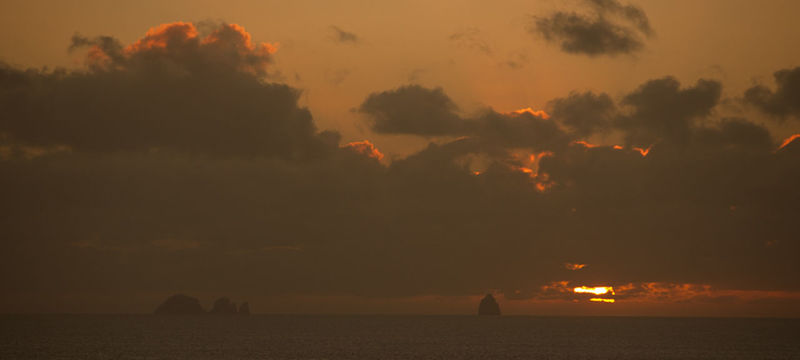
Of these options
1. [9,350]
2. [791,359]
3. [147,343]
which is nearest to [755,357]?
[791,359]

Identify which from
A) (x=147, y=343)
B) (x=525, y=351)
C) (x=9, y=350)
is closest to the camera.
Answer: (x=9, y=350)

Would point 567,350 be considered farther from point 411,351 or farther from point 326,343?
point 326,343

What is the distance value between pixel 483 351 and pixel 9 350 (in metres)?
111

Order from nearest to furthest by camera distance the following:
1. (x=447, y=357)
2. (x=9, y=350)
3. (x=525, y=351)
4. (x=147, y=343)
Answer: (x=447, y=357) → (x=9, y=350) → (x=525, y=351) → (x=147, y=343)

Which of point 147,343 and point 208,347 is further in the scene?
point 147,343

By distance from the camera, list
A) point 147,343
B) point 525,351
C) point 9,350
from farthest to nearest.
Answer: point 147,343
point 525,351
point 9,350

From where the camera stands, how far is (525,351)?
175 metres

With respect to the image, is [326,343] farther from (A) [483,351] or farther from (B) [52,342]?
(B) [52,342]

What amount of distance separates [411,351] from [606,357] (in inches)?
1792

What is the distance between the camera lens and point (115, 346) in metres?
178

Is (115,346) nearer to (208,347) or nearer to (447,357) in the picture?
(208,347)

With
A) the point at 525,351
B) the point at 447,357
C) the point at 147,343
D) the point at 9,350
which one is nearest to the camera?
the point at 447,357

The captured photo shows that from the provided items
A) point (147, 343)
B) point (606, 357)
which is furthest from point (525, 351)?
point (147, 343)

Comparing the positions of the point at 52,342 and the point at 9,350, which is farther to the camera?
the point at 52,342
